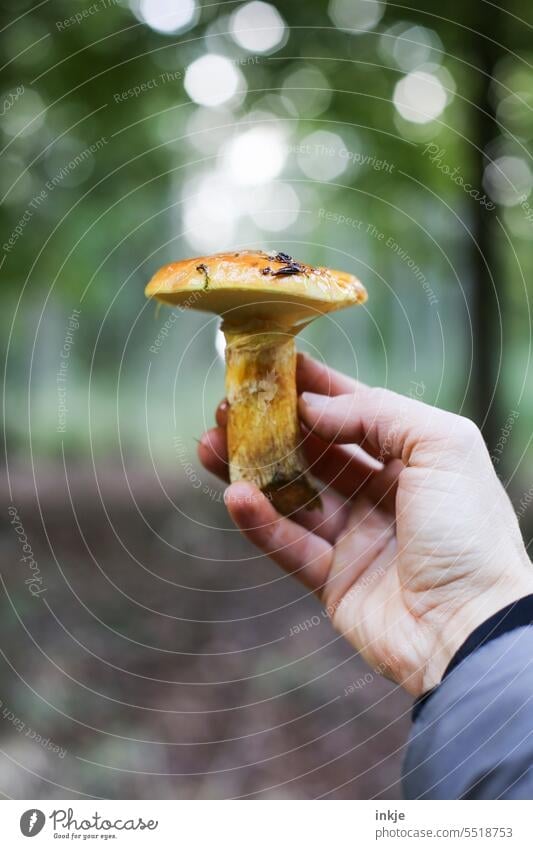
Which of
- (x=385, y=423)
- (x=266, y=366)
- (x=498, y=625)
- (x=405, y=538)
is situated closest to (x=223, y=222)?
(x=266, y=366)

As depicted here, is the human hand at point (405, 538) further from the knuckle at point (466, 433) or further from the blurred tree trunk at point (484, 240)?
the blurred tree trunk at point (484, 240)

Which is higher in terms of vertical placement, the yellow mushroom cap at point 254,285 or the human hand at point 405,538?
the yellow mushroom cap at point 254,285

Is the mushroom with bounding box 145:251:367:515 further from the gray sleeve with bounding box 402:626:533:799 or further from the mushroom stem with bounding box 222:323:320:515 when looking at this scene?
the gray sleeve with bounding box 402:626:533:799

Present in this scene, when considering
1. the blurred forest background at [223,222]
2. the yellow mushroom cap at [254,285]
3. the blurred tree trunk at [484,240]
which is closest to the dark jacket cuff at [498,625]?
the yellow mushroom cap at [254,285]
